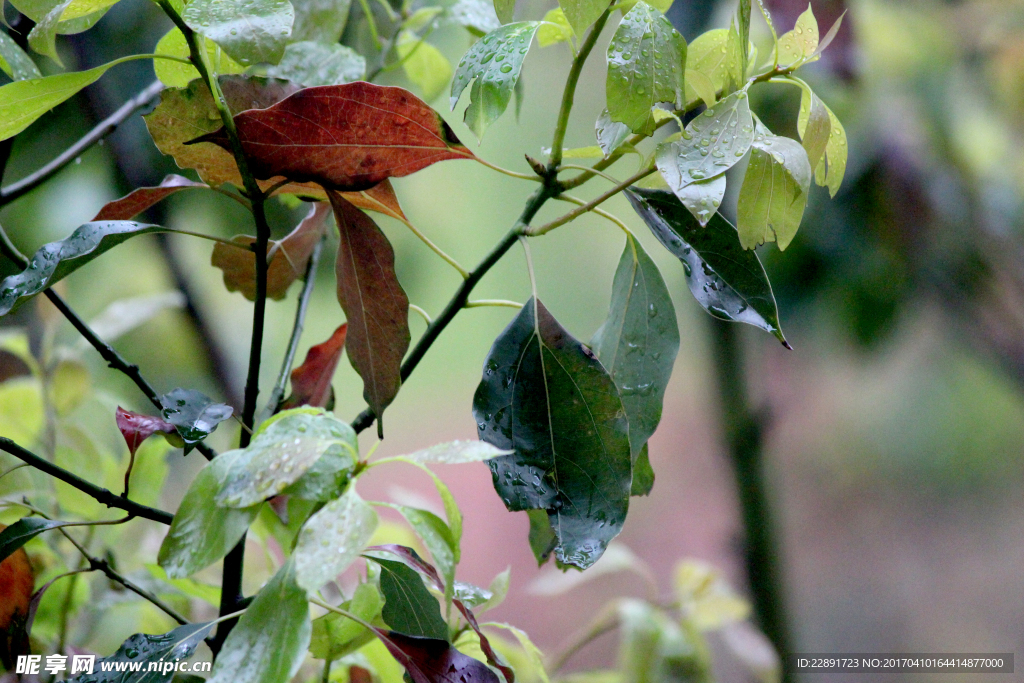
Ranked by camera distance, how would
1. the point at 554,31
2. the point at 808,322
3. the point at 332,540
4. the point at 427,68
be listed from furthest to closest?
the point at 808,322, the point at 427,68, the point at 554,31, the point at 332,540

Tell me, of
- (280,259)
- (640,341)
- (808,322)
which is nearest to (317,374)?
(280,259)

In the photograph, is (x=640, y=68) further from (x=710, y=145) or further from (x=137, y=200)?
(x=137, y=200)

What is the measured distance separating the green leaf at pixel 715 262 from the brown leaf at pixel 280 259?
0.50ft

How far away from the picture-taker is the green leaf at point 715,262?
0.26 meters

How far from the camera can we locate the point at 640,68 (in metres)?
0.23

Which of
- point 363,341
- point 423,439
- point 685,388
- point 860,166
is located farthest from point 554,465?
point 685,388

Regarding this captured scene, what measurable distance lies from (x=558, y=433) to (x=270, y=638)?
0.12 m

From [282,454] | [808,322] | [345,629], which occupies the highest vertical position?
[282,454]

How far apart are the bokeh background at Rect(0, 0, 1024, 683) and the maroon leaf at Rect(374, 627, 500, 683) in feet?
0.93

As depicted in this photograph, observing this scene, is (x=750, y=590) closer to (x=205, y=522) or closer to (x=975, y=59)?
(x=205, y=522)

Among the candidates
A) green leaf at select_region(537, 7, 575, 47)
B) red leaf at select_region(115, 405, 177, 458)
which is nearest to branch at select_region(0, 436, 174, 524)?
red leaf at select_region(115, 405, 177, 458)

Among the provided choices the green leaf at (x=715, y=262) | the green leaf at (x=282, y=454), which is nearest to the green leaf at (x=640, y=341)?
the green leaf at (x=715, y=262)

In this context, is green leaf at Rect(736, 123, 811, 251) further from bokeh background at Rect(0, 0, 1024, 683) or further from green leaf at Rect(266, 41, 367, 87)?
bokeh background at Rect(0, 0, 1024, 683)

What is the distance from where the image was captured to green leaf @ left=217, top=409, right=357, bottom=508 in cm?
19
